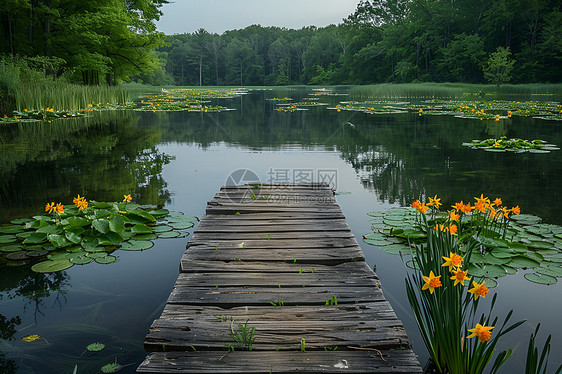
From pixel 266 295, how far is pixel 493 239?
6.35 feet

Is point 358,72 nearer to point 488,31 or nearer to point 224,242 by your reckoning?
point 488,31

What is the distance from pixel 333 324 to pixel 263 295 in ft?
1.47

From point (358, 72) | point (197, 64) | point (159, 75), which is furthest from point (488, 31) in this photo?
point (197, 64)

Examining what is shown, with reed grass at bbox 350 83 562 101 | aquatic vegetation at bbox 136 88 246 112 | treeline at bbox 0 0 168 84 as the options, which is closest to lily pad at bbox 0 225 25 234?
aquatic vegetation at bbox 136 88 246 112

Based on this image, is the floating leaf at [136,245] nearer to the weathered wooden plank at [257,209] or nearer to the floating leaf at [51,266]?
the floating leaf at [51,266]

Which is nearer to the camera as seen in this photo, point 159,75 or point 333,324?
point 333,324

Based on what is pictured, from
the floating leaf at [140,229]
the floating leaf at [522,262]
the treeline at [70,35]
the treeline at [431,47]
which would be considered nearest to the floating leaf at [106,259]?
the floating leaf at [140,229]

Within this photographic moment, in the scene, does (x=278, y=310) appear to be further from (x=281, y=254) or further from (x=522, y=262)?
(x=522, y=262)

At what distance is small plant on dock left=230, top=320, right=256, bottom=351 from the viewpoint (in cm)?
181

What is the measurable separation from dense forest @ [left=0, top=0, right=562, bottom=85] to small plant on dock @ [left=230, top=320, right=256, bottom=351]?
54.8 feet

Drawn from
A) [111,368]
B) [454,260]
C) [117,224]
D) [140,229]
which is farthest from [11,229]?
[454,260]

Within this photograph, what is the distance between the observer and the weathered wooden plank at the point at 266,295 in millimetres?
2191

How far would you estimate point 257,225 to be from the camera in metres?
3.54

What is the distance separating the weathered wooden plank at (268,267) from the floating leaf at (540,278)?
1115mm
